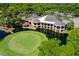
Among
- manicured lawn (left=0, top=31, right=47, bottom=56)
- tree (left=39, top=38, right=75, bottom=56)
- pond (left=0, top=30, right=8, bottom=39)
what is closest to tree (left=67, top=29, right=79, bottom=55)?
tree (left=39, top=38, right=75, bottom=56)

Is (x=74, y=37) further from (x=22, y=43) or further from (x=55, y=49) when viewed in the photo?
(x=22, y=43)

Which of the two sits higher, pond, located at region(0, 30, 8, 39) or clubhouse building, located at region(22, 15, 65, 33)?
clubhouse building, located at region(22, 15, 65, 33)

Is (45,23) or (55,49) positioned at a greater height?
(45,23)

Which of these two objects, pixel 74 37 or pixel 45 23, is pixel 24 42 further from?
pixel 74 37

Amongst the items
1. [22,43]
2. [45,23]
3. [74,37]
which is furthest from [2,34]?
[74,37]

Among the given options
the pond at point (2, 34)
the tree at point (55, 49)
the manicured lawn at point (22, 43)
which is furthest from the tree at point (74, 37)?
the pond at point (2, 34)

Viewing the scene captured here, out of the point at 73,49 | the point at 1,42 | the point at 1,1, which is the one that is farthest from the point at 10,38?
the point at 73,49

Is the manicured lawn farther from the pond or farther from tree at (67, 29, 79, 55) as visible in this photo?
tree at (67, 29, 79, 55)

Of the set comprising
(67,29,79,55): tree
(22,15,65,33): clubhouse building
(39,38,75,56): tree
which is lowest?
(39,38,75,56): tree

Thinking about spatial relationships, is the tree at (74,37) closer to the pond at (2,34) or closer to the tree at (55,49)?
the tree at (55,49)
